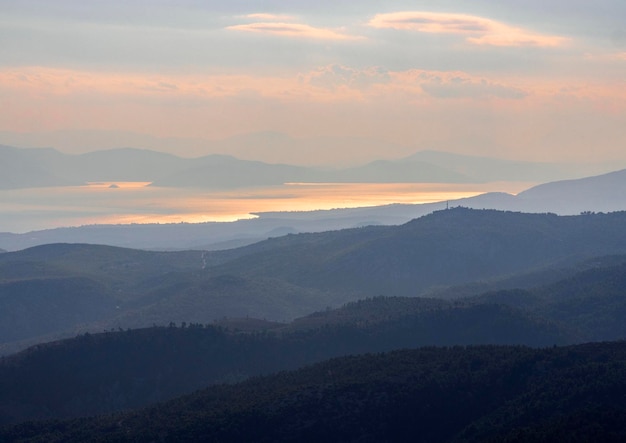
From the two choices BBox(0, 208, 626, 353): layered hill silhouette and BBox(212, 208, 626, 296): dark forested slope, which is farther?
BBox(212, 208, 626, 296): dark forested slope

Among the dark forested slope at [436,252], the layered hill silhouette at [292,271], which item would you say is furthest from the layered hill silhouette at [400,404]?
the dark forested slope at [436,252]

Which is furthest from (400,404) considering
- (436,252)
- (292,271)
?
(436,252)

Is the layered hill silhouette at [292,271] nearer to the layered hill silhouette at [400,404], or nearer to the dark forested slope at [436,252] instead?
the dark forested slope at [436,252]

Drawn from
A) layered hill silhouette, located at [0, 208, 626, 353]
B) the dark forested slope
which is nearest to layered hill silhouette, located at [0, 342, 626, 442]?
layered hill silhouette, located at [0, 208, 626, 353]

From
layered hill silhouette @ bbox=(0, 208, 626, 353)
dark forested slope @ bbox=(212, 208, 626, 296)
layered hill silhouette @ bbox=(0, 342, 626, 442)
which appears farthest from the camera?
dark forested slope @ bbox=(212, 208, 626, 296)

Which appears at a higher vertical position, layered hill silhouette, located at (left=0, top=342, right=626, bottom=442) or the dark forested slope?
the dark forested slope

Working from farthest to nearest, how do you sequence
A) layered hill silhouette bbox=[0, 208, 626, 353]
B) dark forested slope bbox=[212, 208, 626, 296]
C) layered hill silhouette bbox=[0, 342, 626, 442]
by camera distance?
dark forested slope bbox=[212, 208, 626, 296] → layered hill silhouette bbox=[0, 208, 626, 353] → layered hill silhouette bbox=[0, 342, 626, 442]

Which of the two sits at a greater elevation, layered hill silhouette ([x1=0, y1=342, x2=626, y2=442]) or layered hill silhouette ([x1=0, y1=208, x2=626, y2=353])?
layered hill silhouette ([x1=0, y1=208, x2=626, y2=353])

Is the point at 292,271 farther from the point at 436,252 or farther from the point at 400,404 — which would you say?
the point at 400,404

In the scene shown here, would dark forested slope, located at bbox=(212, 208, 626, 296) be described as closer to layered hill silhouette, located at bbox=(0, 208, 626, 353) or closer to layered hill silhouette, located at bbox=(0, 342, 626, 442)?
layered hill silhouette, located at bbox=(0, 208, 626, 353)

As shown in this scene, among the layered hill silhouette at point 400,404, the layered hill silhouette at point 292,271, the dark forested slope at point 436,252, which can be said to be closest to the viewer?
the layered hill silhouette at point 400,404

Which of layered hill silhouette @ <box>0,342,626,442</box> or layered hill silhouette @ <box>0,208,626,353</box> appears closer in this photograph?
layered hill silhouette @ <box>0,342,626,442</box>

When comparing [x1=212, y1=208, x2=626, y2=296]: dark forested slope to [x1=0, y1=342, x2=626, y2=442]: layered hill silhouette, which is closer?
[x1=0, y1=342, x2=626, y2=442]: layered hill silhouette
